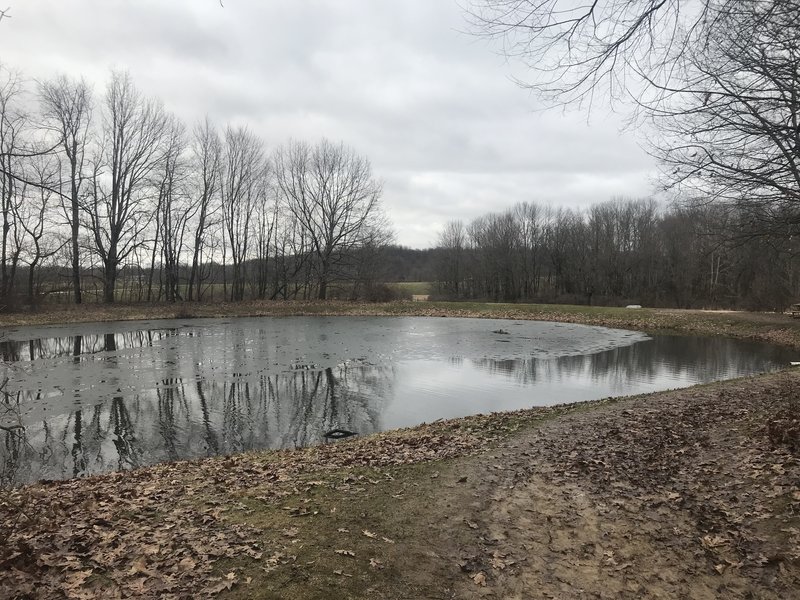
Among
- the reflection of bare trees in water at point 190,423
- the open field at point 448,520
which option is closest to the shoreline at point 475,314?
the open field at point 448,520

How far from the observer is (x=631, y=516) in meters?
4.56

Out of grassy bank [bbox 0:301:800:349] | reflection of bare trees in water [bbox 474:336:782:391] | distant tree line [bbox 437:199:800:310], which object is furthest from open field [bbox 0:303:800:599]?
distant tree line [bbox 437:199:800:310]

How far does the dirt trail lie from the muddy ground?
2 centimetres

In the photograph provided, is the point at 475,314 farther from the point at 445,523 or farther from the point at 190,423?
the point at 445,523

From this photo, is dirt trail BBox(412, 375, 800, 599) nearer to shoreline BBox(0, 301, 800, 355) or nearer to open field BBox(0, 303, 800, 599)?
open field BBox(0, 303, 800, 599)

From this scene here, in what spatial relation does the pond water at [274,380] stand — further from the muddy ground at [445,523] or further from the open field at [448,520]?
the muddy ground at [445,523]

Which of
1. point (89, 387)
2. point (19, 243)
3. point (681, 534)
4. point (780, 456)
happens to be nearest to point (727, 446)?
point (780, 456)

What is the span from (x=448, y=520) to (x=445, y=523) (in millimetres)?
68

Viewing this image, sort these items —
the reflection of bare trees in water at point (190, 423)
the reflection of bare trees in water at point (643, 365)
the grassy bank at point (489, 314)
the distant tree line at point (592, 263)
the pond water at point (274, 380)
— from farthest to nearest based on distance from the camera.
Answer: the distant tree line at point (592, 263) → the grassy bank at point (489, 314) → the reflection of bare trees in water at point (643, 365) → the pond water at point (274, 380) → the reflection of bare trees in water at point (190, 423)

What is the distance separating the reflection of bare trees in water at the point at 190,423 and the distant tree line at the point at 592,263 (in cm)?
3878

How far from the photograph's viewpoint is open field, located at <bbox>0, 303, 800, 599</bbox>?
11.8 ft

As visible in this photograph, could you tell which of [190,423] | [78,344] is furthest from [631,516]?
[78,344]

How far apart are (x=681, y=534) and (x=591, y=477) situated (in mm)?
1339

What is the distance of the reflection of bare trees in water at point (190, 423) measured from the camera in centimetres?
777
